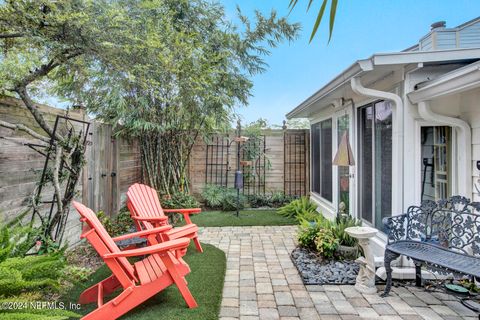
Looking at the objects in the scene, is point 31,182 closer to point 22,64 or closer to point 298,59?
point 22,64

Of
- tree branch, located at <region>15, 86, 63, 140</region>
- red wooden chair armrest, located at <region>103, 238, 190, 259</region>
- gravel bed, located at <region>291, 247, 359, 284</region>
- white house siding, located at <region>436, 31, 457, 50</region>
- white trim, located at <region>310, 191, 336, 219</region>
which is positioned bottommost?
gravel bed, located at <region>291, 247, 359, 284</region>

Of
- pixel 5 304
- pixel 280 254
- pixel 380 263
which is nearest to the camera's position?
pixel 5 304

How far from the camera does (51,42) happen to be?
252 centimetres

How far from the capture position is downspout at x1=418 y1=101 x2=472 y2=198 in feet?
8.98

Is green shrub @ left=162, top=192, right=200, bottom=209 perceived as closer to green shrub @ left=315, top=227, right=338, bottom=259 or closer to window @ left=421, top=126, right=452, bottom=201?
green shrub @ left=315, top=227, right=338, bottom=259

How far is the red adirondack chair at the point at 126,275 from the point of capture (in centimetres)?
208

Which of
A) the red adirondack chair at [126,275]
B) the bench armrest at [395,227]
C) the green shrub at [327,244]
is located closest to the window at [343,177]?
the green shrub at [327,244]

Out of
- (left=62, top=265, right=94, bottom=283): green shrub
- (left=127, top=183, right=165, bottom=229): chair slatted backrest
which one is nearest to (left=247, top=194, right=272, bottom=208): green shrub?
(left=127, top=183, right=165, bottom=229): chair slatted backrest

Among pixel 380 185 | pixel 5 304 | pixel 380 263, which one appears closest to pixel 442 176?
pixel 380 185

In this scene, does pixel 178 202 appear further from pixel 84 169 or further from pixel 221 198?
pixel 84 169

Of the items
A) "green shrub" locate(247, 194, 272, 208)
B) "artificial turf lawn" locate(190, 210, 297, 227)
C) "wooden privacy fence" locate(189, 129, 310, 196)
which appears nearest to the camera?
"artificial turf lawn" locate(190, 210, 297, 227)

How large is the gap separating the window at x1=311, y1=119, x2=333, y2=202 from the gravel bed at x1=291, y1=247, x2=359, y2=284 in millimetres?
2002

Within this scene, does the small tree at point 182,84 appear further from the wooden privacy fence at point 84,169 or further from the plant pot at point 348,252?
the plant pot at point 348,252

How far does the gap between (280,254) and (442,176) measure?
6.51 feet
